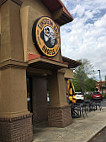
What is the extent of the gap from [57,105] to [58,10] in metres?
5.49

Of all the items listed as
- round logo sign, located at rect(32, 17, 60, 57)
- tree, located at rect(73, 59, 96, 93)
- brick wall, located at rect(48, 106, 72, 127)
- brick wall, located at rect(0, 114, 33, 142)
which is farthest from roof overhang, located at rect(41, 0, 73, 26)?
tree, located at rect(73, 59, 96, 93)

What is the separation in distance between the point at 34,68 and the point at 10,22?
7.40 feet

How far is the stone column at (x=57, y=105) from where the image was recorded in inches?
290

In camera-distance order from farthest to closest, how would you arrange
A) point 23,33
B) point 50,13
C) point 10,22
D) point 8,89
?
point 50,13 < point 23,33 < point 10,22 < point 8,89

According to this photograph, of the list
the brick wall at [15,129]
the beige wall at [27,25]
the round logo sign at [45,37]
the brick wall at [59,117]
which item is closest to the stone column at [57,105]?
the brick wall at [59,117]

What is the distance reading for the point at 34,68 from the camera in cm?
658

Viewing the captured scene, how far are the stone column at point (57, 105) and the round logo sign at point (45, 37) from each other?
4.78 feet

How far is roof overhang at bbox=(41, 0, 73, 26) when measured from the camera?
7.75 m

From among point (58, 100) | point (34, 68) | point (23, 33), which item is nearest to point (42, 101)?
Answer: point (58, 100)

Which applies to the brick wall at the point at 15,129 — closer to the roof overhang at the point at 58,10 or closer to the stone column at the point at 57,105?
the stone column at the point at 57,105

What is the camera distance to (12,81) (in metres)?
5.26

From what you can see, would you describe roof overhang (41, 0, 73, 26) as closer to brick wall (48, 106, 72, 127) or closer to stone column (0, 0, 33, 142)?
stone column (0, 0, 33, 142)

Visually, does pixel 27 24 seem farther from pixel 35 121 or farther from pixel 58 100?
pixel 35 121

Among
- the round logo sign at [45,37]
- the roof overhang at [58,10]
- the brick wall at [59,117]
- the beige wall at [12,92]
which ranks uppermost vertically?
the roof overhang at [58,10]
